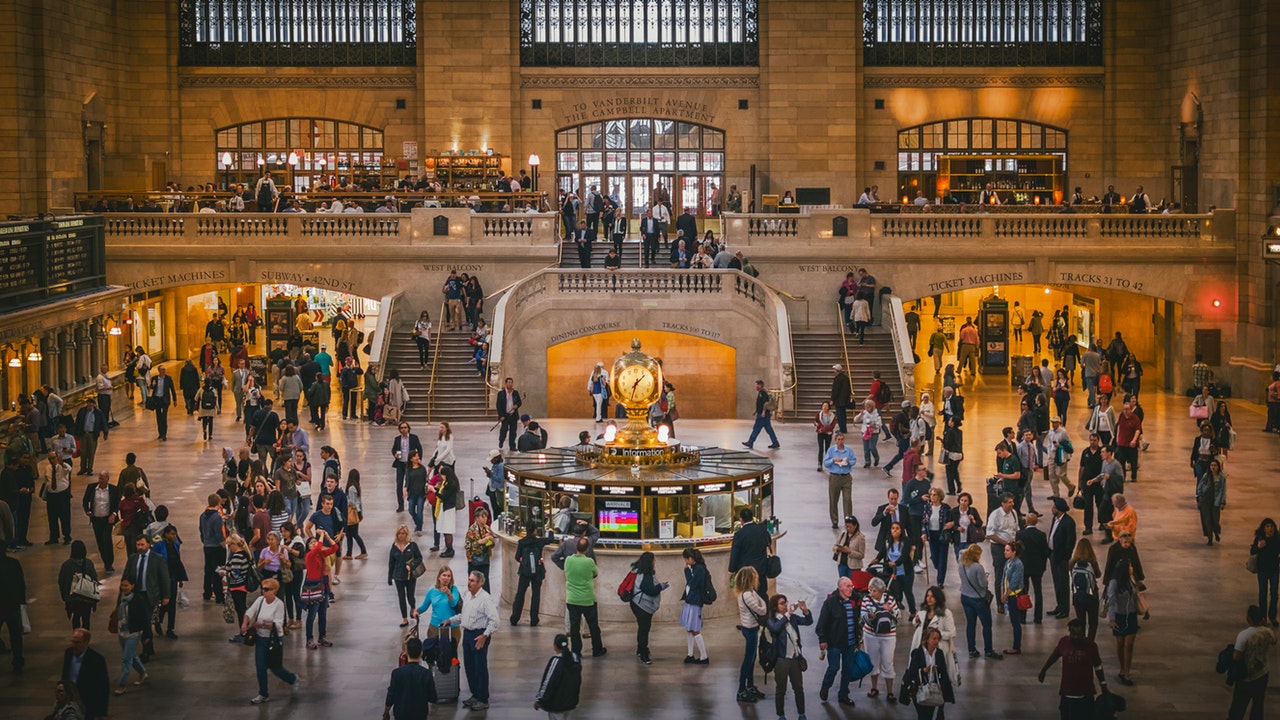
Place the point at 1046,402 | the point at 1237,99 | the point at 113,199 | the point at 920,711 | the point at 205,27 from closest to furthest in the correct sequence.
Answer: the point at 920,711, the point at 1046,402, the point at 1237,99, the point at 113,199, the point at 205,27

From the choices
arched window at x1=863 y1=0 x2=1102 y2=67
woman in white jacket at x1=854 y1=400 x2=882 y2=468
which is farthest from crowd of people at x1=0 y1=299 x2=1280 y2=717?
arched window at x1=863 y1=0 x2=1102 y2=67

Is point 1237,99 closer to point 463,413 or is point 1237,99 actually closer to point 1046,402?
point 1046,402

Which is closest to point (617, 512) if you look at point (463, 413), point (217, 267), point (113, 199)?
point (463, 413)

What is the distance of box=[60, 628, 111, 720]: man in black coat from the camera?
15969 millimetres

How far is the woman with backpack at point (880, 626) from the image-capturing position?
685 inches

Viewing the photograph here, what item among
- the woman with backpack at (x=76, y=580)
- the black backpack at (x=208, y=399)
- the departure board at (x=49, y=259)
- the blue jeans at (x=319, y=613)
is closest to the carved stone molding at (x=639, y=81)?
the departure board at (x=49, y=259)

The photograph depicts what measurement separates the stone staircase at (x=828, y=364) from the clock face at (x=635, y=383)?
15185 millimetres

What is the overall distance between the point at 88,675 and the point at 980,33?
3815 cm

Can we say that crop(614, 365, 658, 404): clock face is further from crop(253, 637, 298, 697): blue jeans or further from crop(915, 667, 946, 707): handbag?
crop(915, 667, 946, 707): handbag

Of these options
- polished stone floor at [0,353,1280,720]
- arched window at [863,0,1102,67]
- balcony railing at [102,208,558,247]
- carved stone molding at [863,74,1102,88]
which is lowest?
polished stone floor at [0,353,1280,720]

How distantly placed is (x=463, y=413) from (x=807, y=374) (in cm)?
697

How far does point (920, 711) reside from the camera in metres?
16.1

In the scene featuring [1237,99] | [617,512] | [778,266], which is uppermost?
[1237,99]

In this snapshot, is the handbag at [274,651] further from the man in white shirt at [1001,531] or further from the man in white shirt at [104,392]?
the man in white shirt at [104,392]
